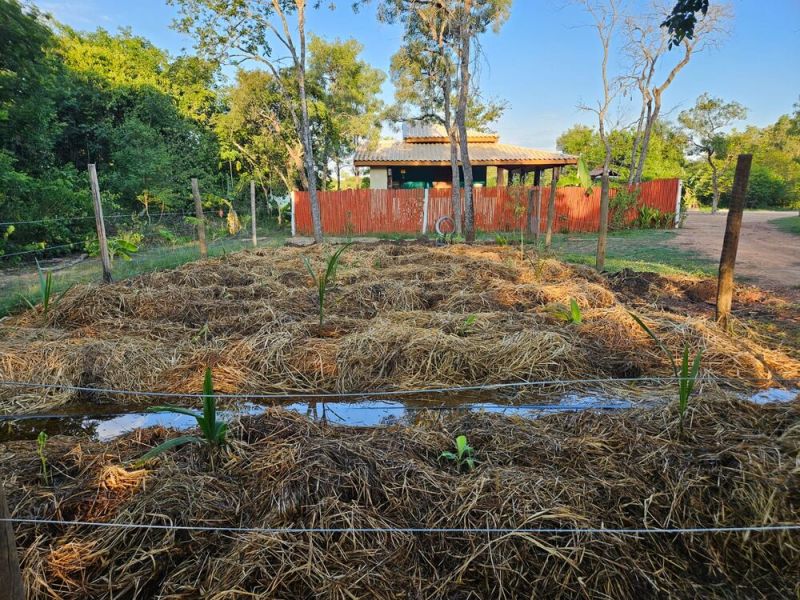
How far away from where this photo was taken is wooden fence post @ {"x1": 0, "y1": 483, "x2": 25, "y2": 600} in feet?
3.34

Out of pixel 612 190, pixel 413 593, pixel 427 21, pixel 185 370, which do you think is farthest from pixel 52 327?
pixel 612 190

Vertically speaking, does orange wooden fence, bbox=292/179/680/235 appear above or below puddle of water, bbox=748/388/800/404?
above

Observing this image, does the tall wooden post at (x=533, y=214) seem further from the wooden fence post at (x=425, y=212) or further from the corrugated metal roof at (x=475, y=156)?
the corrugated metal roof at (x=475, y=156)

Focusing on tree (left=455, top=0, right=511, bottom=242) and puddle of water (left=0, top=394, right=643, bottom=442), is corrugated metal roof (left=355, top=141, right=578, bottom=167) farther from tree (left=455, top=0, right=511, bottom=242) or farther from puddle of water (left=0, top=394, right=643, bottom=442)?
puddle of water (left=0, top=394, right=643, bottom=442)

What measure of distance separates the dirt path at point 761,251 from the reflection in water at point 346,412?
4.42 m

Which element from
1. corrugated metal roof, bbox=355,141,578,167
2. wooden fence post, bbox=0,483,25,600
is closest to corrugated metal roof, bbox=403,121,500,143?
corrugated metal roof, bbox=355,141,578,167

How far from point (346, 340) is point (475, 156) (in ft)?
50.6

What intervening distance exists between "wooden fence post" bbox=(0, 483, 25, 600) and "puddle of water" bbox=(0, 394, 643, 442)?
1.50 metres

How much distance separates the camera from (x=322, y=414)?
2.88 meters

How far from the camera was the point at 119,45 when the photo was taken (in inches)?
728

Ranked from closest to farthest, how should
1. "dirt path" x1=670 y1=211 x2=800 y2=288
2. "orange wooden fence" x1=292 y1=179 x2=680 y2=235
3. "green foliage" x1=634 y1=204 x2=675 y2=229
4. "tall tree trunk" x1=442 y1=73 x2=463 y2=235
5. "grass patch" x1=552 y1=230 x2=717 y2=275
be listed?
"dirt path" x1=670 y1=211 x2=800 y2=288 < "grass patch" x1=552 y1=230 x2=717 y2=275 < "tall tree trunk" x1=442 y1=73 x2=463 y2=235 < "green foliage" x1=634 y1=204 x2=675 y2=229 < "orange wooden fence" x1=292 y1=179 x2=680 y2=235

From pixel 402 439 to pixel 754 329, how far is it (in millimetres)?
3574

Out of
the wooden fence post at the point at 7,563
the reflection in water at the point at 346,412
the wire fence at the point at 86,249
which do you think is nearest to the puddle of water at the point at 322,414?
the reflection in water at the point at 346,412

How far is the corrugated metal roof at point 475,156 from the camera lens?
16.6 metres
